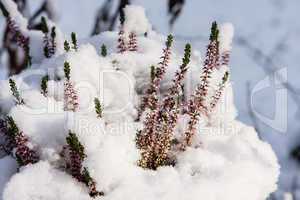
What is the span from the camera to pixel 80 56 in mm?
1728

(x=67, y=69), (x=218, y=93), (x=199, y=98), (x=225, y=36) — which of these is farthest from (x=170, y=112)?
(x=225, y=36)

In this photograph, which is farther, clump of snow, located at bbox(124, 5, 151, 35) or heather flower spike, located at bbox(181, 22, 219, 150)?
clump of snow, located at bbox(124, 5, 151, 35)

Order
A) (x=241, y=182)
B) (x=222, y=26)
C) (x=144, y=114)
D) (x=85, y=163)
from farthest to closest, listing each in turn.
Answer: (x=222, y=26) → (x=144, y=114) → (x=241, y=182) → (x=85, y=163)

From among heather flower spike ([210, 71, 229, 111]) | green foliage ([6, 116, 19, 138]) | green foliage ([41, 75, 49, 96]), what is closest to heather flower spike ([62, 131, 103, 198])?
green foliage ([6, 116, 19, 138])

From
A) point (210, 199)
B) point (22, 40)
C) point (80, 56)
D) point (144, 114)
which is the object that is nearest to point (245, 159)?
point (210, 199)

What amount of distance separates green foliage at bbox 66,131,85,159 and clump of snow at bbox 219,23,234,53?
756mm

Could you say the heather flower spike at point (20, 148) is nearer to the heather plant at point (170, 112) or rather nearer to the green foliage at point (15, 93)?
the green foliage at point (15, 93)

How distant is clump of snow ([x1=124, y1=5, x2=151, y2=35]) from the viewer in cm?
193

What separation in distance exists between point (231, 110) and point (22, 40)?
936mm

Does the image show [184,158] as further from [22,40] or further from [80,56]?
[22,40]

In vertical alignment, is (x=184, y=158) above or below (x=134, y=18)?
below

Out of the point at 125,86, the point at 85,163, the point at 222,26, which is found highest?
the point at 222,26

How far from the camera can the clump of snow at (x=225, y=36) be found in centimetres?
188

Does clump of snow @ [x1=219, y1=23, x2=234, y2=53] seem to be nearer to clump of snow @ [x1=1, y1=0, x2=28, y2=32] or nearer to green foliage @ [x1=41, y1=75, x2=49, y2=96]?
green foliage @ [x1=41, y1=75, x2=49, y2=96]
